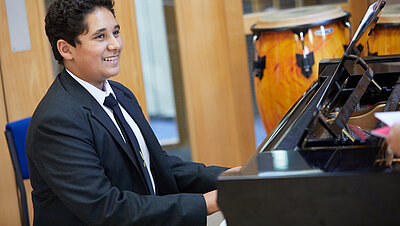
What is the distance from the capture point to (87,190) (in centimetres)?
142

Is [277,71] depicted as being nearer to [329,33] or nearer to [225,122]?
[329,33]

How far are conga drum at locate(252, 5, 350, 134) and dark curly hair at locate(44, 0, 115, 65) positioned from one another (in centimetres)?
165

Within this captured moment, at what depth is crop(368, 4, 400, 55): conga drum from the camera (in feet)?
8.80

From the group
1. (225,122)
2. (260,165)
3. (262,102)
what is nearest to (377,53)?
(262,102)

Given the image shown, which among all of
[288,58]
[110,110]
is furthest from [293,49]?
[110,110]

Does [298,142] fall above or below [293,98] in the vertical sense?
above

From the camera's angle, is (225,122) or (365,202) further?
(225,122)

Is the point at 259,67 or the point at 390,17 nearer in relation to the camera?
the point at 390,17

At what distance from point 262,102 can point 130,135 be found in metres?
1.67

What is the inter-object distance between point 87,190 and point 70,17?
50 centimetres

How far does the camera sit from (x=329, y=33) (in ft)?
10.2

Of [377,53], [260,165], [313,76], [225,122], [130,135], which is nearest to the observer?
[260,165]

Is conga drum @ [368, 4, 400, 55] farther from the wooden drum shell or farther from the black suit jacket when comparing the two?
the black suit jacket

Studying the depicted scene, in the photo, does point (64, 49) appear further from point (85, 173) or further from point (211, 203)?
point (211, 203)
